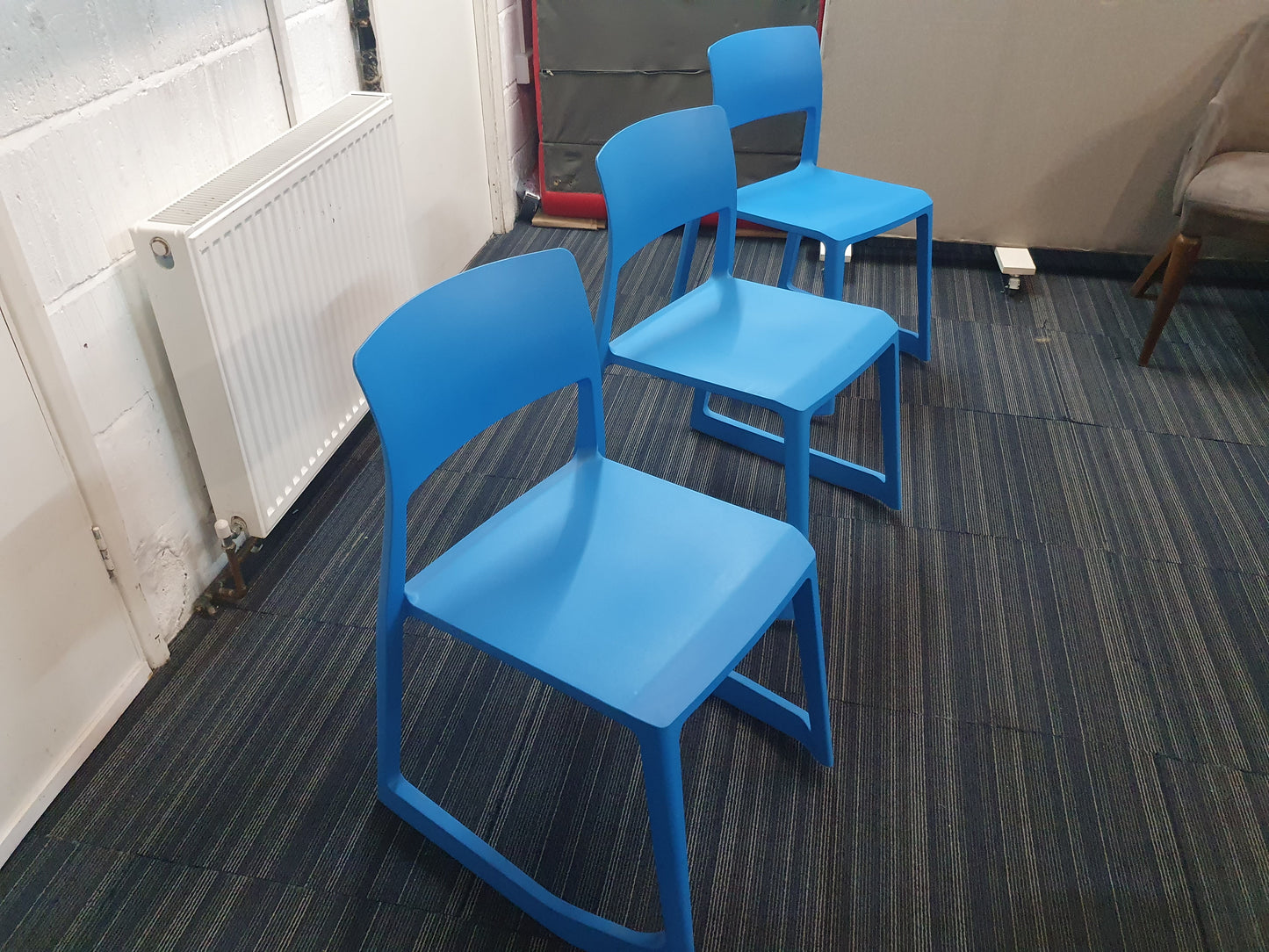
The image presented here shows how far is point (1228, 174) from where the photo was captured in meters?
2.31

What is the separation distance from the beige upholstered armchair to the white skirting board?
2.48 metres

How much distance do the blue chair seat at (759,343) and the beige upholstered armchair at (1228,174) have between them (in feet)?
3.70

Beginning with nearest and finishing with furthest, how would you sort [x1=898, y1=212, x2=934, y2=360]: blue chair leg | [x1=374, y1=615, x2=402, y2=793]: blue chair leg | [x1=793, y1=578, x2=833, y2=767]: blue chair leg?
[x1=374, y1=615, x2=402, y2=793]: blue chair leg, [x1=793, y1=578, x2=833, y2=767]: blue chair leg, [x1=898, y1=212, x2=934, y2=360]: blue chair leg

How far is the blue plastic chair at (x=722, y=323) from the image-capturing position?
1551 millimetres

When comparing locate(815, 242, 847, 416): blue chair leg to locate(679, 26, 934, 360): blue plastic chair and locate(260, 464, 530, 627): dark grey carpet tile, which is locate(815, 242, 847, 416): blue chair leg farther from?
locate(260, 464, 530, 627): dark grey carpet tile

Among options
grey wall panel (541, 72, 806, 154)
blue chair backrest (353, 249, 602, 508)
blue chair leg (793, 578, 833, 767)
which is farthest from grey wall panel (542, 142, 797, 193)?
blue chair leg (793, 578, 833, 767)

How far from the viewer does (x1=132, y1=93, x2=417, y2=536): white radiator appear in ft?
4.72

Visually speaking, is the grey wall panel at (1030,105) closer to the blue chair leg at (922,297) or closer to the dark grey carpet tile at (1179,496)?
the blue chair leg at (922,297)

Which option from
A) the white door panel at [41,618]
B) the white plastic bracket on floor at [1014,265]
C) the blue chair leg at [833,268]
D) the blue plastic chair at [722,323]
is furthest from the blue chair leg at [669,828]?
the white plastic bracket on floor at [1014,265]

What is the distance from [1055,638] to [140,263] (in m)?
1.66

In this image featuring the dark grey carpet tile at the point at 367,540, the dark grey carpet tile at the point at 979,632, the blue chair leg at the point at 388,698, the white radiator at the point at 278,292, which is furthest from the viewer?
the dark grey carpet tile at the point at 367,540

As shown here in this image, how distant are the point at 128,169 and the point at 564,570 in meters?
0.95

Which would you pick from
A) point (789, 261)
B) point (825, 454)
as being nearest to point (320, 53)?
point (789, 261)

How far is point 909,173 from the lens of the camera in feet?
9.52
